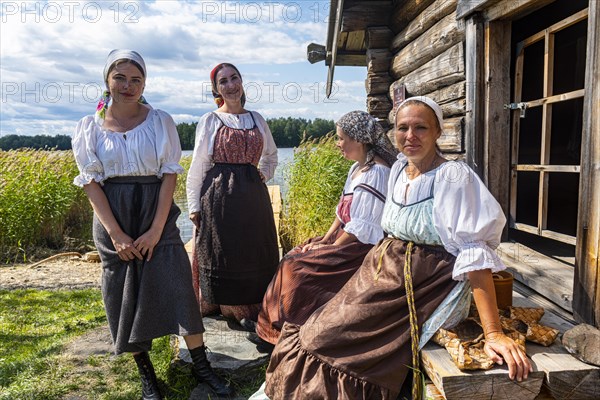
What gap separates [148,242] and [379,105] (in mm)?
3656

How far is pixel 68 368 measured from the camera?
3.32m

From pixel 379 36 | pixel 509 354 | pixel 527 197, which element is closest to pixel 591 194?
pixel 509 354

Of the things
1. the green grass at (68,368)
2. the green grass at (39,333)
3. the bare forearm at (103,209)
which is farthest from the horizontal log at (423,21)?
the green grass at (39,333)

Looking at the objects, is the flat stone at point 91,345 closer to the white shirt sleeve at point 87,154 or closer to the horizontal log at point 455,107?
the white shirt sleeve at point 87,154

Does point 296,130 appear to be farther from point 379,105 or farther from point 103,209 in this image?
point 103,209

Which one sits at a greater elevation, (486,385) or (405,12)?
(405,12)

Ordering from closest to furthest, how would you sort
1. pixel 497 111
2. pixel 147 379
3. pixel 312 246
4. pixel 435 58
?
pixel 147 379 → pixel 497 111 → pixel 312 246 → pixel 435 58

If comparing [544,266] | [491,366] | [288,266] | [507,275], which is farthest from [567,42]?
[491,366]

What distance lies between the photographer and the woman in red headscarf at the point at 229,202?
334cm

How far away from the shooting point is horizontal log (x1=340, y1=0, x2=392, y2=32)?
5.32m

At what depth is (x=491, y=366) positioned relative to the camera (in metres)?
1.81

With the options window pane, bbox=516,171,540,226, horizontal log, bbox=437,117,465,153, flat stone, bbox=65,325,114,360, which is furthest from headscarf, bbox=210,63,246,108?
window pane, bbox=516,171,540,226

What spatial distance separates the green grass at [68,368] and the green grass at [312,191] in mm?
2929

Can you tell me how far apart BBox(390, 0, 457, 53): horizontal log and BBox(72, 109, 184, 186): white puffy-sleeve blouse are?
2.36 m
